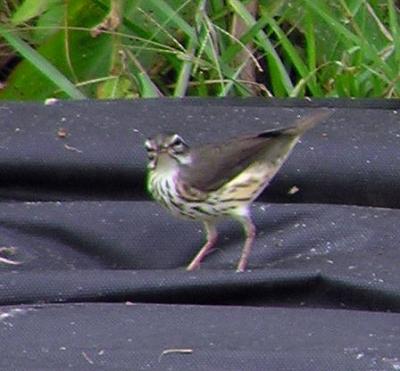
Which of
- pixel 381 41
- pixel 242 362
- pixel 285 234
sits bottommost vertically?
pixel 242 362

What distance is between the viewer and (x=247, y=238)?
10.6ft

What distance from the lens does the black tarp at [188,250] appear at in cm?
262

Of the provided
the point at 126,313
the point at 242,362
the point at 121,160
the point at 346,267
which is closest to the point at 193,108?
the point at 121,160

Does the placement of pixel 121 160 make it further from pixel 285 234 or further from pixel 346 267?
pixel 346 267

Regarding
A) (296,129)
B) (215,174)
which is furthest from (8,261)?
(296,129)

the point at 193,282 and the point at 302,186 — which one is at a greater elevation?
the point at 302,186

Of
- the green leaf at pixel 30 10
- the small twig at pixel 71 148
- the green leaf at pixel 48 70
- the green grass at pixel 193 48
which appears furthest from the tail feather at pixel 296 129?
the green leaf at pixel 30 10

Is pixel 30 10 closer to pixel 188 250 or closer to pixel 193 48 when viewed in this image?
pixel 193 48

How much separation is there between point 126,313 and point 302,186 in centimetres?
88

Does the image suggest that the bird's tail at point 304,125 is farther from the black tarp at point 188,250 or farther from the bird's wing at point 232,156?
the black tarp at point 188,250

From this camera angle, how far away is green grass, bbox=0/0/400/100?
4730mm

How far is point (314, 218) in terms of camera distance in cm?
331

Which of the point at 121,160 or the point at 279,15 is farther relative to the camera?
the point at 279,15

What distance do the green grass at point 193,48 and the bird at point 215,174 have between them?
1.34 meters
